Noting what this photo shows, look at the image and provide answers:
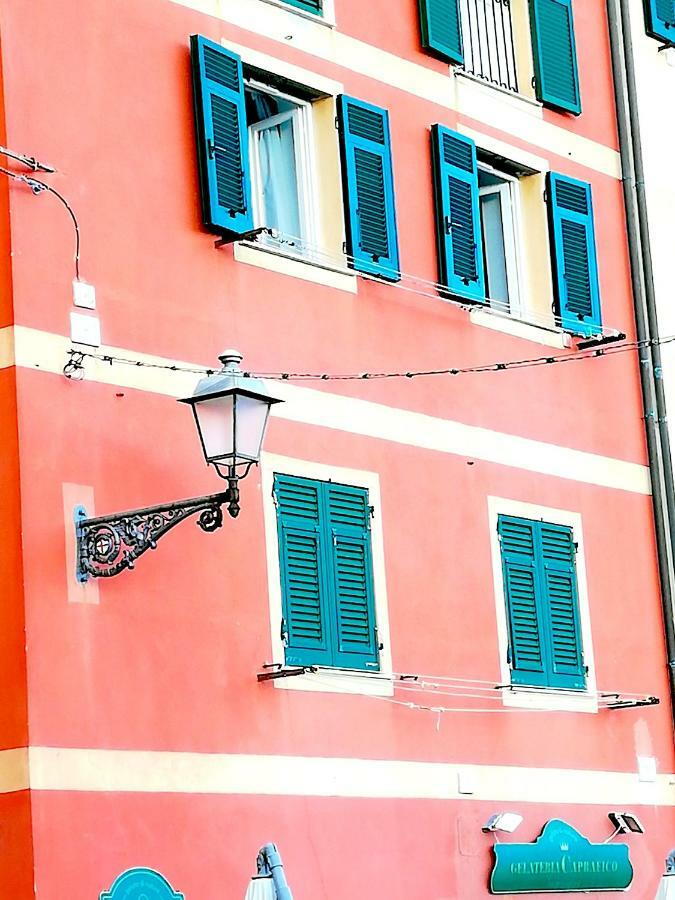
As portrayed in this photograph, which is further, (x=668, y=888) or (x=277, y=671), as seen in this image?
(x=668, y=888)

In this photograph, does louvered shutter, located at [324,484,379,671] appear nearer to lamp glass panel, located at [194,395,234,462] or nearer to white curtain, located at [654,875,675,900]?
white curtain, located at [654,875,675,900]

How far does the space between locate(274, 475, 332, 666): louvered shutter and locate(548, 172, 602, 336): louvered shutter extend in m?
3.58

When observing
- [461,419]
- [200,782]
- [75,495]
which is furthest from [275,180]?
[200,782]

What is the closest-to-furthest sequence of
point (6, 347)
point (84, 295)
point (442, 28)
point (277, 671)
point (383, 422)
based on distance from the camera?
point (6, 347), point (84, 295), point (277, 671), point (383, 422), point (442, 28)

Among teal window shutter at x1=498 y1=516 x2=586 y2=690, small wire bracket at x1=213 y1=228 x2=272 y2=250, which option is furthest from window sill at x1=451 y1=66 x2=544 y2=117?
teal window shutter at x1=498 y1=516 x2=586 y2=690

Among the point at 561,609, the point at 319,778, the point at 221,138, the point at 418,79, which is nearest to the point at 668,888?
the point at 319,778

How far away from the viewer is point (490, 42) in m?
17.5

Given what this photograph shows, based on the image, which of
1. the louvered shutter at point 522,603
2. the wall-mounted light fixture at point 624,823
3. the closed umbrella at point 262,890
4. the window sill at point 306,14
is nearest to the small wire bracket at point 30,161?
the window sill at point 306,14

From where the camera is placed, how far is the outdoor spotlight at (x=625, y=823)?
16.5 metres

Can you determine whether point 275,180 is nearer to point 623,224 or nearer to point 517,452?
point 517,452

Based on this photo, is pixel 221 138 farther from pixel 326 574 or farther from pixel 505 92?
pixel 505 92

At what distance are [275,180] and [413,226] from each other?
44.6 inches

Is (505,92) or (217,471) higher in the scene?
(505,92)

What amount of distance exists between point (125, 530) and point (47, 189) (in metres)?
2.08
